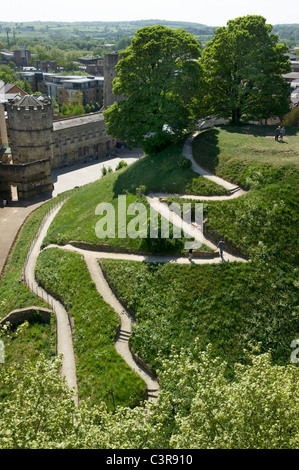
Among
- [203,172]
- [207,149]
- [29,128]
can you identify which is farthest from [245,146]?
[29,128]

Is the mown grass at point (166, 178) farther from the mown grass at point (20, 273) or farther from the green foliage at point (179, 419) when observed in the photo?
the green foliage at point (179, 419)

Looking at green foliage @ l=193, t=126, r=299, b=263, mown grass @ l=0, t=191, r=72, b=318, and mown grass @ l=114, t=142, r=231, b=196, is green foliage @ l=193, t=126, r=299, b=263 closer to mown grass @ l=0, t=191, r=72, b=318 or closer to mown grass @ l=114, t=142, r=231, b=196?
mown grass @ l=114, t=142, r=231, b=196

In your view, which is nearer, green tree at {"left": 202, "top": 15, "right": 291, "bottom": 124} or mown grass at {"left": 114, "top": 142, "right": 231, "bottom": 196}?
mown grass at {"left": 114, "top": 142, "right": 231, "bottom": 196}

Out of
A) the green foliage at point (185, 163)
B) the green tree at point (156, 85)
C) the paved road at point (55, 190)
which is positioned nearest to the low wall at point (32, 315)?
the paved road at point (55, 190)

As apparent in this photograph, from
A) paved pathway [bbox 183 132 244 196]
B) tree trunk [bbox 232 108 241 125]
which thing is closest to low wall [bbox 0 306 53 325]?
paved pathway [bbox 183 132 244 196]

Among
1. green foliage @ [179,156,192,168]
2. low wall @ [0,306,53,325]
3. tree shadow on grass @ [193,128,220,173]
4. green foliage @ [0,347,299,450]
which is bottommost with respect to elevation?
low wall @ [0,306,53,325]
